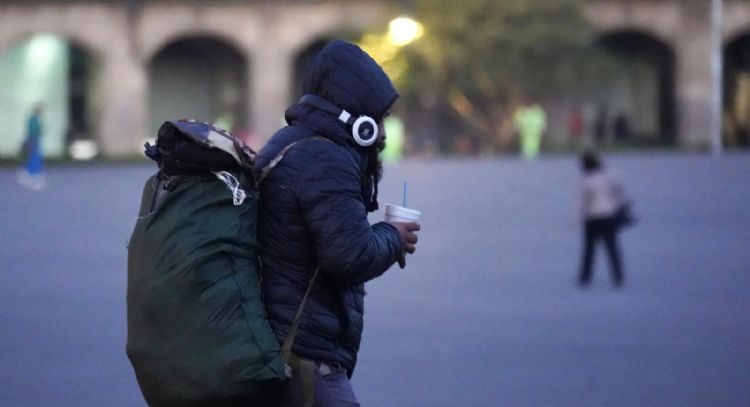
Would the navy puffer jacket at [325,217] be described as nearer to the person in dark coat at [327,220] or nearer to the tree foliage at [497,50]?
the person in dark coat at [327,220]

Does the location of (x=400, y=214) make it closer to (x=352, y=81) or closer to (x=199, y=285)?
(x=352, y=81)

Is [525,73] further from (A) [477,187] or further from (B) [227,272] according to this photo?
(B) [227,272]

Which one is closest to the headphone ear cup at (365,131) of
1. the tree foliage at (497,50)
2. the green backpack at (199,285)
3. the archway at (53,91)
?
the green backpack at (199,285)

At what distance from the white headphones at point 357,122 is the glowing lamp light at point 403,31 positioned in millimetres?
40358

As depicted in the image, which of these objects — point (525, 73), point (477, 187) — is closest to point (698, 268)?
point (477, 187)

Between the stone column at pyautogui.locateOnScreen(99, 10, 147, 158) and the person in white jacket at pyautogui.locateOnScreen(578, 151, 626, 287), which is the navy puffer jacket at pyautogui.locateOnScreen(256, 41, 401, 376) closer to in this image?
the person in white jacket at pyautogui.locateOnScreen(578, 151, 626, 287)

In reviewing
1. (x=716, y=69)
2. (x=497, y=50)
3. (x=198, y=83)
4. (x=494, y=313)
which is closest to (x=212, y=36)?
(x=198, y=83)

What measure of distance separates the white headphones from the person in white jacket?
9.11m

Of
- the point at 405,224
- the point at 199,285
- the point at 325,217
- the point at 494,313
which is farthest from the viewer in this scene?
the point at 494,313

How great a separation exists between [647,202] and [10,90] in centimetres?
3103

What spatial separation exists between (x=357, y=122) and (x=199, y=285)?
63 centimetres

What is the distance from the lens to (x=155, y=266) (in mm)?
3342

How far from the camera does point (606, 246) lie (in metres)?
12.7

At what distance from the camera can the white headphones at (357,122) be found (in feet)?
11.9
